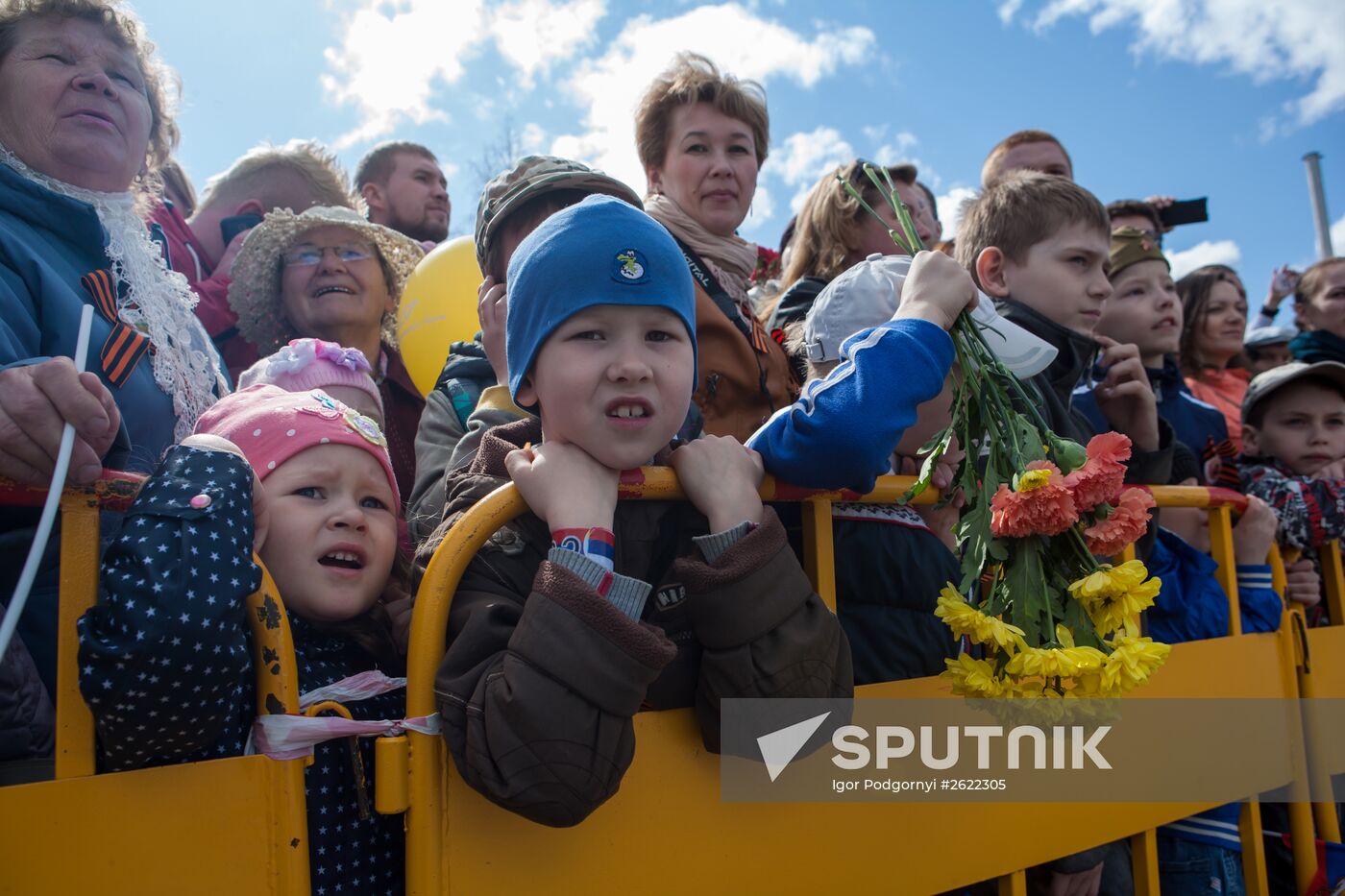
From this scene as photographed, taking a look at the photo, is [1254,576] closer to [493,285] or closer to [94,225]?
[493,285]

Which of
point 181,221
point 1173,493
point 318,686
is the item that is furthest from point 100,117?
point 1173,493

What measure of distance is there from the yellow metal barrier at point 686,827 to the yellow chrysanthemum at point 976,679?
13.1 inches

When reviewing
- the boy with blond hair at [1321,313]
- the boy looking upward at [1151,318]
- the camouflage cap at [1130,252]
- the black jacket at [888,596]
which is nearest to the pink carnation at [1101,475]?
the black jacket at [888,596]

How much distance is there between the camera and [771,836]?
1.71m

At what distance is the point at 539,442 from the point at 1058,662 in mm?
1074

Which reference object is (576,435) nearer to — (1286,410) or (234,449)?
(234,449)

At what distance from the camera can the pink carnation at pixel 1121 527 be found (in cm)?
156

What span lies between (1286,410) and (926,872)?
342 centimetres

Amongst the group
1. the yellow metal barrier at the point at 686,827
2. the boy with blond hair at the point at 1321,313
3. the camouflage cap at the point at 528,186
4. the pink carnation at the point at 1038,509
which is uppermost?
the boy with blond hair at the point at 1321,313

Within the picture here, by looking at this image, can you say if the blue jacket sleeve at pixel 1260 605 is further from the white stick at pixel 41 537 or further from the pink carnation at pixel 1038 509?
the white stick at pixel 41 537

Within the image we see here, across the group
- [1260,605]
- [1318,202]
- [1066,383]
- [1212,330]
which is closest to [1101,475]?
[1066,383]

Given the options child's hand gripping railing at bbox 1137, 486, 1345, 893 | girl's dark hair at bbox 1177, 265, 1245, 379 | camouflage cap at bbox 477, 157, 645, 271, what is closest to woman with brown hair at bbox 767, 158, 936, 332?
camouflage cap at bbox 477, 157, 645, 271

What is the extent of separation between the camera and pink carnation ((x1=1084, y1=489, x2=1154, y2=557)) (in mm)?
1562

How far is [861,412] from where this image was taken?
5.49ft
